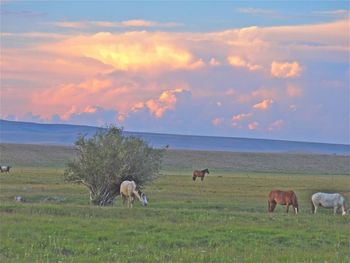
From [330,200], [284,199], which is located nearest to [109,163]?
Result: [284,199]

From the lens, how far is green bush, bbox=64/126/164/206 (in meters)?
34.0

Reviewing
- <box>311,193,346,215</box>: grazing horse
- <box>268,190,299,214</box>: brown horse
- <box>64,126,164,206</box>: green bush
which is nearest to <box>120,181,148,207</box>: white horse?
<box>64,126,164,206</box>: green bush

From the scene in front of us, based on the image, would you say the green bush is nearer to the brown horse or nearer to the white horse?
the white horse

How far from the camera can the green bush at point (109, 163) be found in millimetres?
34031

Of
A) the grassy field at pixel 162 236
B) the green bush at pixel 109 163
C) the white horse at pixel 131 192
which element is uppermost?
the green bush at pixel 109 163

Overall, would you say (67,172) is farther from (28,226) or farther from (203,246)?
(203,246)

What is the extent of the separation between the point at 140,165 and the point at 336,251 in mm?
18281

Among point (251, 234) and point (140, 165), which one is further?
point (140, 165)

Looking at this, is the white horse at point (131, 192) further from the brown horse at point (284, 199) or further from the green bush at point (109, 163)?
the brown horse at point (284, 199)

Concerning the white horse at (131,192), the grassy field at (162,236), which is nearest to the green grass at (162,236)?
the grassy field at (162,236)

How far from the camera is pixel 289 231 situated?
→ 21031 mm

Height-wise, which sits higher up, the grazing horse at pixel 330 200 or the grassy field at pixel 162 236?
the grazing horse at pixel 330 200

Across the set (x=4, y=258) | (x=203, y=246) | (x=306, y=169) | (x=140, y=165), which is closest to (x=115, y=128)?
(x=140, y=165)

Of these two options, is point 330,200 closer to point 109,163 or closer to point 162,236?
point 109,163
